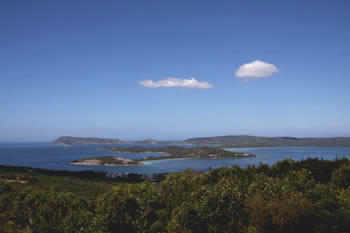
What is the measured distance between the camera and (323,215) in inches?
444

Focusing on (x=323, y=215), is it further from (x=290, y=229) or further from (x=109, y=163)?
(x=109, y=163)

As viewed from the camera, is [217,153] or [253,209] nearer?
[253,209]

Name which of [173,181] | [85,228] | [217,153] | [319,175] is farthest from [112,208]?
[217,153]

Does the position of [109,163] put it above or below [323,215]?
below

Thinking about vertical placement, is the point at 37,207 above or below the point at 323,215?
below

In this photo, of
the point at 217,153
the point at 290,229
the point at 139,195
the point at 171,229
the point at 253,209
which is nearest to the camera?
the point at 290,229

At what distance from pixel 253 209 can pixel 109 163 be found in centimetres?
13525

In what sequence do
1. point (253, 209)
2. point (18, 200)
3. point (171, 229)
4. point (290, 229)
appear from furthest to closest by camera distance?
point (18, 200) < point (171, 229) < point (253, 209) < point (290, 229)

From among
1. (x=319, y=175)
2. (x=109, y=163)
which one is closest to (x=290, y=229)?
(x=319, y=175)

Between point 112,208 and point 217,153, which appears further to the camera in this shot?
point 217,153

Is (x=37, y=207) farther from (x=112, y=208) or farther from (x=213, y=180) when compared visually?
(x=213, y=180)

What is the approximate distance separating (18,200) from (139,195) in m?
12.0

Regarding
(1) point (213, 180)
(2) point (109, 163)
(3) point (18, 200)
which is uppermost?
(1) point (213, 180)

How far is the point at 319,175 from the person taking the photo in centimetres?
2217
